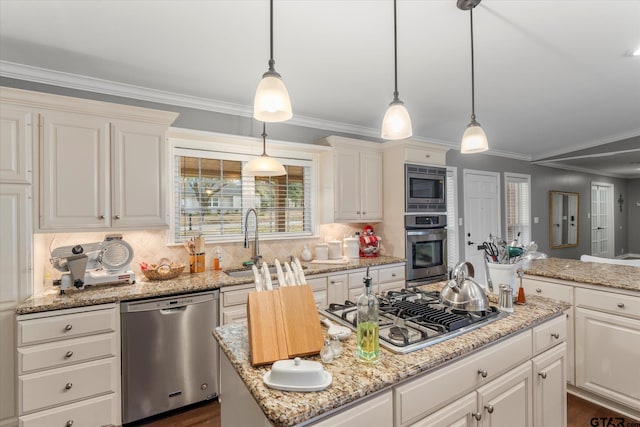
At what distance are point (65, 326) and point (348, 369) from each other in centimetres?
189

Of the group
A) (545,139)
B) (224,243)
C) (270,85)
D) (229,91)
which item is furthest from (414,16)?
(545,139)

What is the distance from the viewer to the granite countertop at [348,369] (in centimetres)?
88

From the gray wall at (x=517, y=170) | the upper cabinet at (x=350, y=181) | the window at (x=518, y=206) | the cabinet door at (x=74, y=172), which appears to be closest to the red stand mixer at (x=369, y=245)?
the upper cabinet at (x=350, y=181)

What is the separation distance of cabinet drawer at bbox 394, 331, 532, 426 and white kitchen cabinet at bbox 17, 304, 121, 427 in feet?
6.29

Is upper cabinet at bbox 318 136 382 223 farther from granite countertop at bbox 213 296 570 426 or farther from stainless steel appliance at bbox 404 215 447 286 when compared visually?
granite countertop at bbox 213 296 570 426

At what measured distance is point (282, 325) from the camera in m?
1.15

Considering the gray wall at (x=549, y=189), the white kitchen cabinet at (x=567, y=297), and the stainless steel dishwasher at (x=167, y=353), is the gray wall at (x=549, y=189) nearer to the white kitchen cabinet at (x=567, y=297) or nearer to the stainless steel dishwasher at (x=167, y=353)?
the white kitchen cabinet at (x=567, y=297)

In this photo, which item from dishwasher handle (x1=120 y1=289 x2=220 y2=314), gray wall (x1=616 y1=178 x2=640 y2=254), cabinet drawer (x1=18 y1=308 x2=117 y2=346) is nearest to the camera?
cabinet drawer (x1=18 y1=308 x2=117 y2=346)

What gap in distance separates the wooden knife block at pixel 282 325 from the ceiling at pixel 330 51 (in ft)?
5.56

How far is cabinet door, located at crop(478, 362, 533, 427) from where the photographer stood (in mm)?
1337

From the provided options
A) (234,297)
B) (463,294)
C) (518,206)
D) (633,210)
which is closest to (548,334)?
(463,294)

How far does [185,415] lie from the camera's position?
228 cm

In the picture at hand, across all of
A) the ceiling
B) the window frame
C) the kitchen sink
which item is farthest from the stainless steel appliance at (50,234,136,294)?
the ceiling

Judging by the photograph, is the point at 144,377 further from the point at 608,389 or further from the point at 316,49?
the point at 608,389
